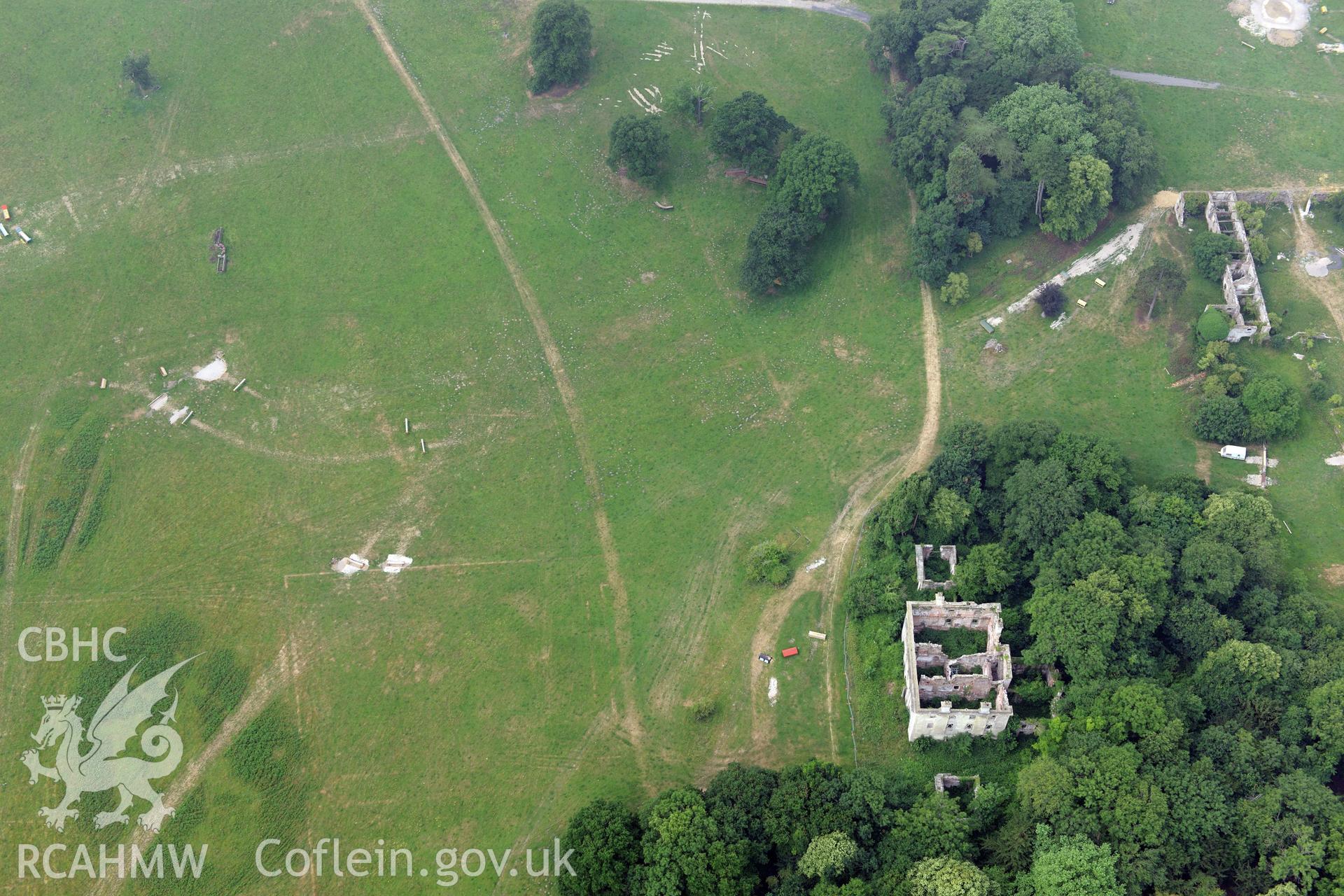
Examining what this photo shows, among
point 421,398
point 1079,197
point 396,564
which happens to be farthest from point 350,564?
point 1079,197

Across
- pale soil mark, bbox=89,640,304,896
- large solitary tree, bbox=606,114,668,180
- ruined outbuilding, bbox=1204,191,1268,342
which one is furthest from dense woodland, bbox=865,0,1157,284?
pale soil mark, bbox=89,640,304,896

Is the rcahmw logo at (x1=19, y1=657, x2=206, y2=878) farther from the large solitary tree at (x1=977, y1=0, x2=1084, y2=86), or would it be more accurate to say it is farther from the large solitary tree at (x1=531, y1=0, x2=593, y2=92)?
the large solitary tree at (x1=977, y1=0, x2=1084, y2=86)

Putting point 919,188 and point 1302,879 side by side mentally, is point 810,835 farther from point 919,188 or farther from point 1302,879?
point 919,188

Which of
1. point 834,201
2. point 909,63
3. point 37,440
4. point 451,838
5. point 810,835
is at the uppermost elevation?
point 909,63

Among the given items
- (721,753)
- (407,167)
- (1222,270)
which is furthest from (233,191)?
(1222,270)

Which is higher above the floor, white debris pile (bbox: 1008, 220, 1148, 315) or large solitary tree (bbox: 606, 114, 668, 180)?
large solitary tree (bbox: 606, 114, 668, 180)

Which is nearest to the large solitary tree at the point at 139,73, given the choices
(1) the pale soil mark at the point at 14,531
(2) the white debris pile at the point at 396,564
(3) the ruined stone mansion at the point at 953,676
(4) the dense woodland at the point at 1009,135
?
(1) the pale soil mark at the point at 14,531
